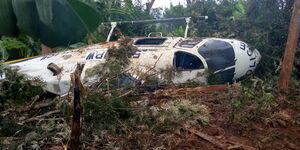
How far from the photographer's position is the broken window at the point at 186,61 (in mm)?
6775

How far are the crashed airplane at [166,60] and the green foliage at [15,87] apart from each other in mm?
1229

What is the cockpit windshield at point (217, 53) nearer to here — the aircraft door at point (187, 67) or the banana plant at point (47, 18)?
the aircraft door at point (187, 67)

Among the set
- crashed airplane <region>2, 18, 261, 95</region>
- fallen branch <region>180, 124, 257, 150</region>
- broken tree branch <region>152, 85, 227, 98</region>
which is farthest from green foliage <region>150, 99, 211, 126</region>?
crashed airplane <region>2, 18, 261, 95</region>

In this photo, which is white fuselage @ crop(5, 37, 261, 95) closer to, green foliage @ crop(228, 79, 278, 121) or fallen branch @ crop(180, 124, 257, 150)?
green foliage @ crop(228, 79, 278, 121)

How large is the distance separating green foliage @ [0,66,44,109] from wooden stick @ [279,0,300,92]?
16.2 ft

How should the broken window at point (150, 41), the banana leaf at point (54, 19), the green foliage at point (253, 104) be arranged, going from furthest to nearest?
the broken window at point (150, 41), the green foliage at point (253, 104), the banana leaf at point (54, 19)

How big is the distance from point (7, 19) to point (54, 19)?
30.0 inches

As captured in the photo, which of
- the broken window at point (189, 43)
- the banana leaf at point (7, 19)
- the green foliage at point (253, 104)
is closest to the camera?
the banana leaf at point (7, 19)

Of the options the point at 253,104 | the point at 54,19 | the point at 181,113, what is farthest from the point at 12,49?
the point at 253,104

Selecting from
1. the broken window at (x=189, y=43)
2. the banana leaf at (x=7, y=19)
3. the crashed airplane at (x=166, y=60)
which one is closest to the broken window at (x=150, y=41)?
the crashed airplane at (x=166, y=60)

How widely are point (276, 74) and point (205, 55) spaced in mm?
2901

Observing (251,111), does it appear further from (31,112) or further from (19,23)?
(19,23)

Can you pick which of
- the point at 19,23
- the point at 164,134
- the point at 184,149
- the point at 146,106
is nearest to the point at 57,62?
the point at 19,23

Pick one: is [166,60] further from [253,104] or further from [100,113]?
[100,113]
